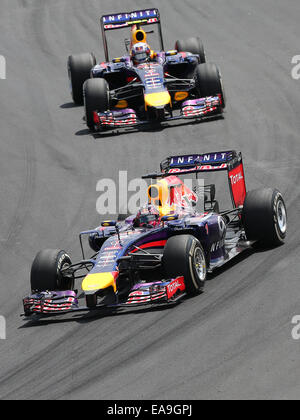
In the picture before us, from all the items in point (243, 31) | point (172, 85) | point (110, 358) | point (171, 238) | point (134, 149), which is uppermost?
point (243, 31)

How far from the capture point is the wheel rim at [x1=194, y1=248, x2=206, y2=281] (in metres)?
14.6

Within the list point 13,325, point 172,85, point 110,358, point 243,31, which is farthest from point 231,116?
point 110,358

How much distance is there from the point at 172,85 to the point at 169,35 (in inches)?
390

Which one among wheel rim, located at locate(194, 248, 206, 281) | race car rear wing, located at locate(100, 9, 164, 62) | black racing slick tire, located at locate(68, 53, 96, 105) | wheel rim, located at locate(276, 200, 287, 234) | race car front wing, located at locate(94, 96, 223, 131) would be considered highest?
race car rear wing, located at locate(100, 9, 164, 62)

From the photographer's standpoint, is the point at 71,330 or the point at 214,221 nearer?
the point at 71,330

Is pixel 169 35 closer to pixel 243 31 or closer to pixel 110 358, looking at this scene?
pixel 243 31

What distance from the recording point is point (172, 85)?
26.5m

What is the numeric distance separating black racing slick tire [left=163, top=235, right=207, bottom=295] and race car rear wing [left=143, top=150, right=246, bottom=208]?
2505 mm

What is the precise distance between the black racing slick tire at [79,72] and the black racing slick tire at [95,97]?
122 inches

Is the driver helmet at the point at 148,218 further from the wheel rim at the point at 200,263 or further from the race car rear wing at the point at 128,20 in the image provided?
the race car rear wing at the point at 128,20

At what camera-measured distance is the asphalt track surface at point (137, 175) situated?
458 inches

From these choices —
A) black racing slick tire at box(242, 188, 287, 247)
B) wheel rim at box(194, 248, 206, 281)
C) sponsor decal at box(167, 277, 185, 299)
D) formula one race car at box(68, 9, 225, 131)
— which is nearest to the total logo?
black racing slick tire at box(242, 188, 287, 247)

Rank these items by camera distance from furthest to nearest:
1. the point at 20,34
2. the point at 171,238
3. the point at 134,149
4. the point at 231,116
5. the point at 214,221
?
the point at 20,34
the point at 231,116
the point at 134,149
the point at 214,221
the point at 171,238

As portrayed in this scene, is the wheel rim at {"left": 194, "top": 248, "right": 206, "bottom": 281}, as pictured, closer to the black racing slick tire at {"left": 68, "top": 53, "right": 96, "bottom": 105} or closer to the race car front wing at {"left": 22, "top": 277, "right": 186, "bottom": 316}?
the race car front wing at {"left": 22, "top": 277, "right": 186, "bottom": 316}
